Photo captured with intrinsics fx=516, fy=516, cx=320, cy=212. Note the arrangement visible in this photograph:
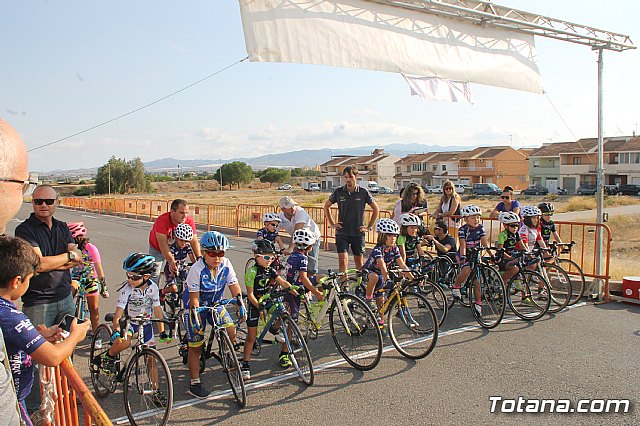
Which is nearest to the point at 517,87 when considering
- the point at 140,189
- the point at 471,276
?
the point at 471,276

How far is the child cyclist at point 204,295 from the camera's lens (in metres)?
4.93

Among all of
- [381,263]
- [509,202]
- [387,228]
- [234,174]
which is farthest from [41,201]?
[234,174]

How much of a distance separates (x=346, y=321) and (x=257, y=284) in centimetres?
115

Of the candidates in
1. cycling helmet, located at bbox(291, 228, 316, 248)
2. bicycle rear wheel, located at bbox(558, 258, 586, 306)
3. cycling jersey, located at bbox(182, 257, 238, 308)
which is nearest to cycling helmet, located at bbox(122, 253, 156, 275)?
cycling jersey, located at bbox(182, 257, 238, 308)

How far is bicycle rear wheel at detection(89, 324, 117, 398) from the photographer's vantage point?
496 centimetres

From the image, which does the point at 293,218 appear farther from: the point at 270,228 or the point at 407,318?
the point at 407,318

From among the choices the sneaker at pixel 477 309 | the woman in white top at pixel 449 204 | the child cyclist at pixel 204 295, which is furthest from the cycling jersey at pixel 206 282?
the woman in white top at pixel 449 204

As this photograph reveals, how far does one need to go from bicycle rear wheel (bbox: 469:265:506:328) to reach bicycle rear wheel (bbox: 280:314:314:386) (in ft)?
10.1

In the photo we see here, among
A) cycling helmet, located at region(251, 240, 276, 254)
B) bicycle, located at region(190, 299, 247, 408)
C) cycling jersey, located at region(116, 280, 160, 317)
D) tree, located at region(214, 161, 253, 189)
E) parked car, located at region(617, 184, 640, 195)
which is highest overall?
tree, located at region(214, 161, 253, 189)

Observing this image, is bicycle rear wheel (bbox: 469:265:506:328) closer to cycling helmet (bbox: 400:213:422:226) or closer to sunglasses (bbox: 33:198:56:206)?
cycling helmet (bbox: 400:213:422:226)

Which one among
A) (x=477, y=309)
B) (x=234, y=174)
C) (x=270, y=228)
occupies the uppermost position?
(x=234, y=174)

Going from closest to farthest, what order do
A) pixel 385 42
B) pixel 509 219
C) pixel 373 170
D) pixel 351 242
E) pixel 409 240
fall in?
pixel 409 240, pixel 509 219, pixel 351 242, pixel 385 42, pixel 373 170

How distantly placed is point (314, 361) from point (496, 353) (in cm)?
221

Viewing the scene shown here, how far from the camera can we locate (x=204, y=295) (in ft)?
16.5
